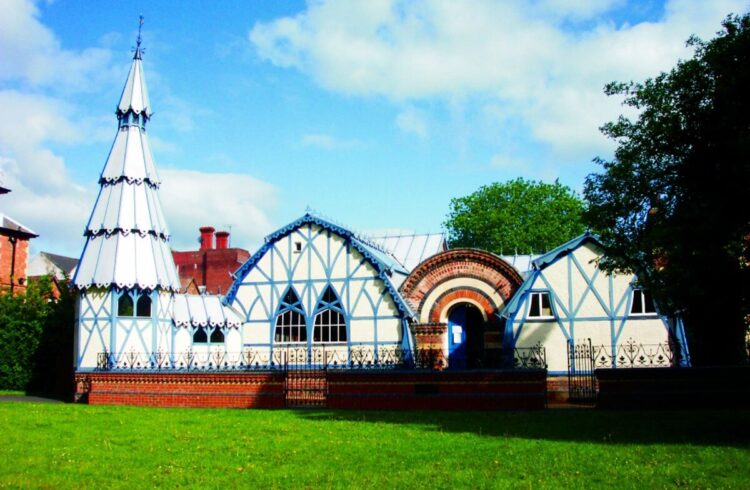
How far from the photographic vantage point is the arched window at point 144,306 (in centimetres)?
2602

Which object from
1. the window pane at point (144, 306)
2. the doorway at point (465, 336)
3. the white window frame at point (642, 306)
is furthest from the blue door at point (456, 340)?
the window pane at point (144, 306)

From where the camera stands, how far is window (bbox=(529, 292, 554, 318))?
25.1 metres

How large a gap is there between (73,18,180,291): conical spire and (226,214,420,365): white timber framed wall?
4.05 meters

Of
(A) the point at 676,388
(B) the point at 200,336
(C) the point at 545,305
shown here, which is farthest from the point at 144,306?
(A) the point at 676,388

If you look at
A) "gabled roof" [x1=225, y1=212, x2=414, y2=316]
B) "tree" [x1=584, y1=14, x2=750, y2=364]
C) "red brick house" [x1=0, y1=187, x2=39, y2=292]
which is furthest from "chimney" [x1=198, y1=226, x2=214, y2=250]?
"tree" [x1=584, y1=14, x2=750, y2=364]

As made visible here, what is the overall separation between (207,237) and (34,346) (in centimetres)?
2648

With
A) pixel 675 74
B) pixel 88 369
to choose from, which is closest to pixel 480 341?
pixel 88 369

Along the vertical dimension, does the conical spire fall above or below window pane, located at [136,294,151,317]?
above

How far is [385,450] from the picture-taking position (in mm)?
11164

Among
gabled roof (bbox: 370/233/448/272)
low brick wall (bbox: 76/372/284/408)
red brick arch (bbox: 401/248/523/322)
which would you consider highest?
gabled roof (bbox: 370/233/448/272)

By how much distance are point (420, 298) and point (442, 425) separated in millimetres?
13765

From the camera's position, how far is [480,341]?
2944 centimetres

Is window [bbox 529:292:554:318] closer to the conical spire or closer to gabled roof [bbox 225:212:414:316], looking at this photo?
gabled roof [bbox 225:212:414:316]

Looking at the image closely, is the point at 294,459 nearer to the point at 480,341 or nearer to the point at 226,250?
the point at 480,341
